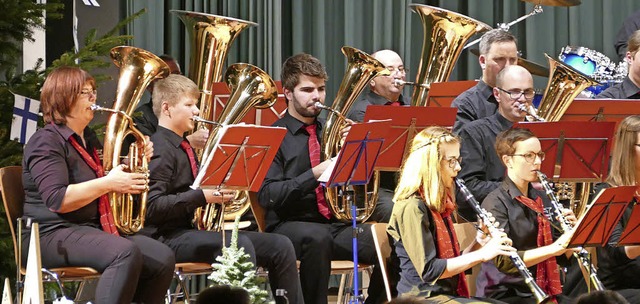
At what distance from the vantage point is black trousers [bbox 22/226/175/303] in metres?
4.26

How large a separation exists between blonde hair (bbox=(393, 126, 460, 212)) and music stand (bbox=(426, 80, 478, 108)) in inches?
62.2

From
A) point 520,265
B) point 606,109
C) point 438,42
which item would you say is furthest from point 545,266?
point 438,42

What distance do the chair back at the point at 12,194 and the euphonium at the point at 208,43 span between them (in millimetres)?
1329

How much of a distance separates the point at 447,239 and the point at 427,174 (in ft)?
0.86

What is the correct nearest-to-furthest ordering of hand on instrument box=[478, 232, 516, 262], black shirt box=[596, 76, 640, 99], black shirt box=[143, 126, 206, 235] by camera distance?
hand on instrument box=[478, 232, 516, 262] → black shirt box=[143, 126, 206, 235] → black shirt box=[596, 76, 640, 99]

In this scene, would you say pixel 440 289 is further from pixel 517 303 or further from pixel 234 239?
pixel 234 239

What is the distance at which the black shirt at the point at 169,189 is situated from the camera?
473 cm

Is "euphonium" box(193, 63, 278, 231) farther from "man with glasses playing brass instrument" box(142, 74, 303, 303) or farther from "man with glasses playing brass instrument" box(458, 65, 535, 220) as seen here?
"man with glasses playing brass instrument" box(458, 65, 535, 220)

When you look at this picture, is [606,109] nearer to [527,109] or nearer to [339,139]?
[527,109]

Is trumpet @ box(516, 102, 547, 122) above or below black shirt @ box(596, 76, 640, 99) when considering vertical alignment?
below

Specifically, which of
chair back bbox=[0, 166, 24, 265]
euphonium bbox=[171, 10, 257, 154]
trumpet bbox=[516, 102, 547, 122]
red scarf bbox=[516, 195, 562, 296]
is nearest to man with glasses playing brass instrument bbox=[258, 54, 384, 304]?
euphonium bbox=[171, 10, 257, 154]

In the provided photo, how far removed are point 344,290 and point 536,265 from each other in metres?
1.44

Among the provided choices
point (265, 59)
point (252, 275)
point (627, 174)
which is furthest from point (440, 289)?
point (265, 59)

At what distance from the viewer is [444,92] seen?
5.83 meters
